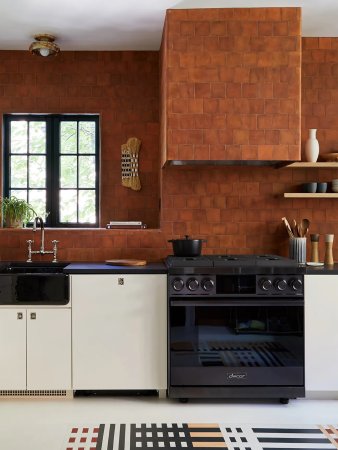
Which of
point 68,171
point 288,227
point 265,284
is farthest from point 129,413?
point 68,171

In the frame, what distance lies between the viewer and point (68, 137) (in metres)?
4.71

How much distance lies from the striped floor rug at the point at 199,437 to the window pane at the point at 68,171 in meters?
2.39

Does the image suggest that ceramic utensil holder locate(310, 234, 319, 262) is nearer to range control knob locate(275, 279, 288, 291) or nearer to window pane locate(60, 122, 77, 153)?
range control knob locate(275, 279, 288, 291)

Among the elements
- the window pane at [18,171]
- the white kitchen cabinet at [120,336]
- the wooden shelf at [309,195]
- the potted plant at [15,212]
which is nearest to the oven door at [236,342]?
the white kitchen cabinet at [120,336]

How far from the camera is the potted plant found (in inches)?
170

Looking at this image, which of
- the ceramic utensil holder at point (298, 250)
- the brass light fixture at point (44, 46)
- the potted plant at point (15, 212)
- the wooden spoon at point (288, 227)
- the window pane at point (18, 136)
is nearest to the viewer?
the ceramic utensil holder at point (298, 250)

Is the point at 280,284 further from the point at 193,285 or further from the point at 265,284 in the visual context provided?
the point at 193,285

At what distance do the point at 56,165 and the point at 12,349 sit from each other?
190cm

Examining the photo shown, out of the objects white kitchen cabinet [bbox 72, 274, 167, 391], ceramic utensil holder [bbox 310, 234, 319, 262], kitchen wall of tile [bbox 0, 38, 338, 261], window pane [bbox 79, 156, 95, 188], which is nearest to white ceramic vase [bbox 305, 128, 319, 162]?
kitchen wall of tile [bbox 0, 38, 338, 261]

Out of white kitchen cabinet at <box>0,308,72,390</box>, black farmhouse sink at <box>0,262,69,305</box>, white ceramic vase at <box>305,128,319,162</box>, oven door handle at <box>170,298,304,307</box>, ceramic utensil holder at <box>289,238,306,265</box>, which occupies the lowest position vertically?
white kitchen cabinet at <box>0,308,72,390</box>

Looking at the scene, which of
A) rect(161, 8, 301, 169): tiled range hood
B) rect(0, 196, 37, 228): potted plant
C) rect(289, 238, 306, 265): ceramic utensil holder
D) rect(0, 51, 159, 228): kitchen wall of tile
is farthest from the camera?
rect(0, 51, 159, 228): kitchen wall of tile

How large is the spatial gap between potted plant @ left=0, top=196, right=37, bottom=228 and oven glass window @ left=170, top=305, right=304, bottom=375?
5.70 feet

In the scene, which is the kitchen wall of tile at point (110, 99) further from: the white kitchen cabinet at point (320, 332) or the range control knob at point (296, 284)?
the white kitchen cabinet at point (320, 332)

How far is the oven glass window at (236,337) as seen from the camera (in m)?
3.46
